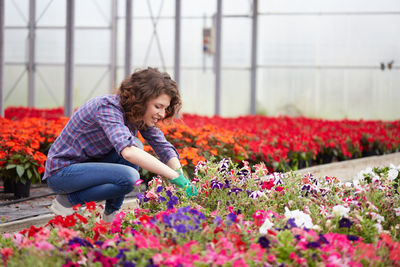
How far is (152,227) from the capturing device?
2.13 m

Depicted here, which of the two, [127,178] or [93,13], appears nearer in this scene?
[127,178]

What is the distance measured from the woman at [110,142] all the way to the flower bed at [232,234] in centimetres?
27

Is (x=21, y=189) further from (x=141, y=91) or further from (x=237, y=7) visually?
(x=237, y=7)

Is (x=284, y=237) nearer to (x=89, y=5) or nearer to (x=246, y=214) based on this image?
(x=246, y=214)

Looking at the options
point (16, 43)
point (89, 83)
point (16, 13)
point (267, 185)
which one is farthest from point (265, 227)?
point (16, 13)

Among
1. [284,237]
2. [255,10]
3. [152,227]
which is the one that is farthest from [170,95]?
[255,10]

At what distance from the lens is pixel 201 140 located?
5277mm

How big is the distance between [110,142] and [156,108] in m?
0.37

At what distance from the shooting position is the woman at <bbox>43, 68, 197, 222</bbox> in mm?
2932

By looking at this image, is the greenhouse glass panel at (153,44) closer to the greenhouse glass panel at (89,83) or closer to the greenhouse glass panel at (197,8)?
the greenhouse glass panel at (197,8)

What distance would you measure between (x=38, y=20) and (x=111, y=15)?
2122 millimetres

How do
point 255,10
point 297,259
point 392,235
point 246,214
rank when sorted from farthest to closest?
point 255,10 → point 246,214 → point 392,235 → point 297,259

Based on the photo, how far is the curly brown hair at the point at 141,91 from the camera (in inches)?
116

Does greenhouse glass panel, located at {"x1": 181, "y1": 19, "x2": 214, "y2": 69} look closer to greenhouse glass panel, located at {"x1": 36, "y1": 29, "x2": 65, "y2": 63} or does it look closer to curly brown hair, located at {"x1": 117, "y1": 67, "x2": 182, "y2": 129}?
greenhouse glass panel, located at {"x1": 36, "y1": 29, "x2": 65, "y2": 63}
